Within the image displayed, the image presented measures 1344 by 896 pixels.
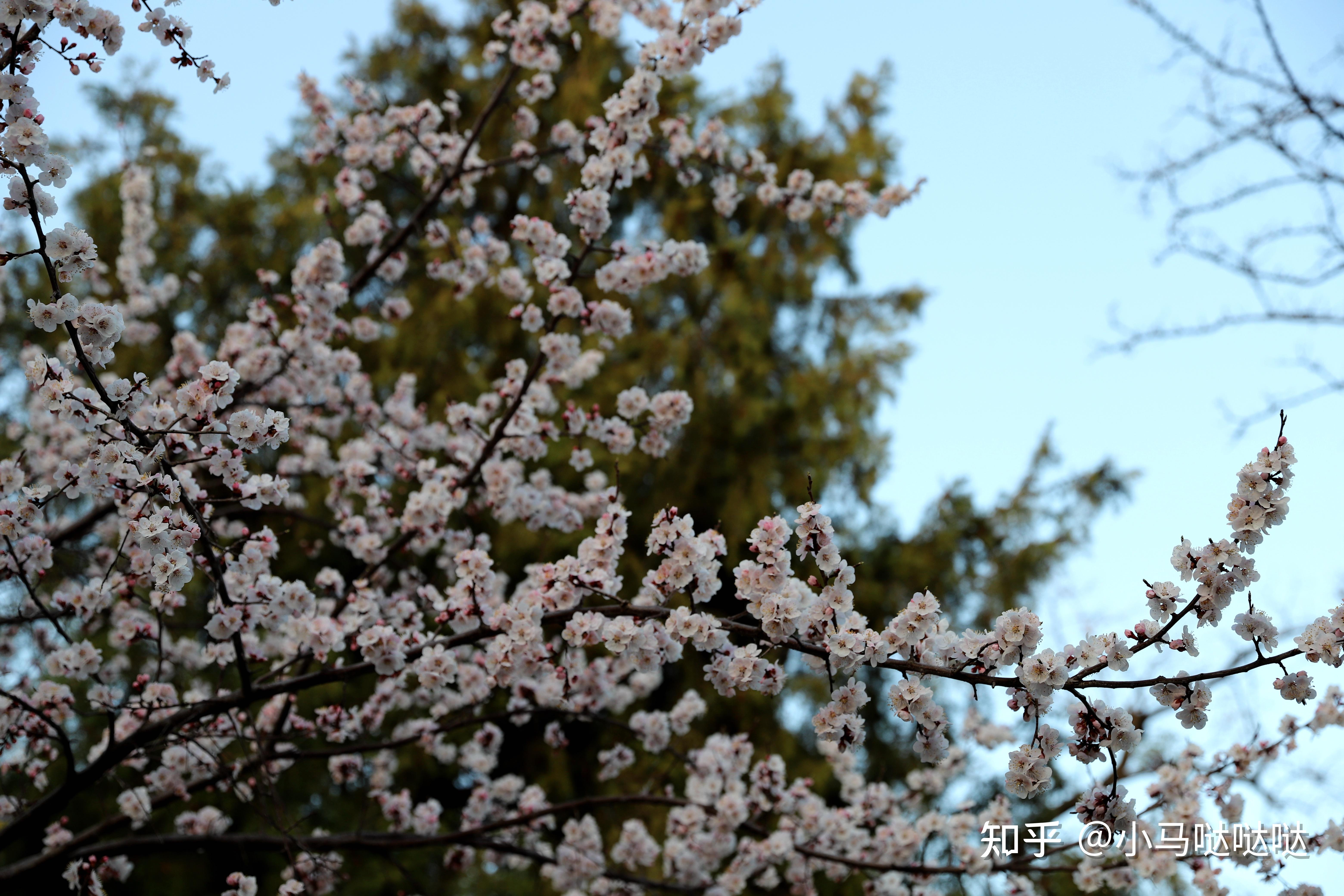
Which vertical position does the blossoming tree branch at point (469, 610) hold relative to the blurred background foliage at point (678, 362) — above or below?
below

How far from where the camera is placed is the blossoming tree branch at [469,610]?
2.49 metres

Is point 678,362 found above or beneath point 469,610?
above

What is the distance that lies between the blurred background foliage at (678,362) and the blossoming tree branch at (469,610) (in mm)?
523

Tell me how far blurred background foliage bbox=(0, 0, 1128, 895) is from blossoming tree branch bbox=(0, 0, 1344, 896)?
523 mm

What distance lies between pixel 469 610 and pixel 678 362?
17.3 feet

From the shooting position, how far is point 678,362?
26.8ft

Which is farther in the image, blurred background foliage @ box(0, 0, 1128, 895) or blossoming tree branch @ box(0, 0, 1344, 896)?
blurred background foliage @ box(0, 0, 1128, 895)

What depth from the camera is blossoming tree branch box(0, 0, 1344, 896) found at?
97.9 inches

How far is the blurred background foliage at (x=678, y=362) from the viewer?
7.43 m

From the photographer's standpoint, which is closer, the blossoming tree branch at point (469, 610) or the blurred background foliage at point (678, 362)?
the blossoming tree branch at point (469, 610)

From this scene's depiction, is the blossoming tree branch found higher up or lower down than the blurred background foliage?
lower down

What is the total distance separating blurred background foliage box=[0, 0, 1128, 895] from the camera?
7430 mm

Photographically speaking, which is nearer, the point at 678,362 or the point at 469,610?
the point at 469,610

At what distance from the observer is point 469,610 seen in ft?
10.2
